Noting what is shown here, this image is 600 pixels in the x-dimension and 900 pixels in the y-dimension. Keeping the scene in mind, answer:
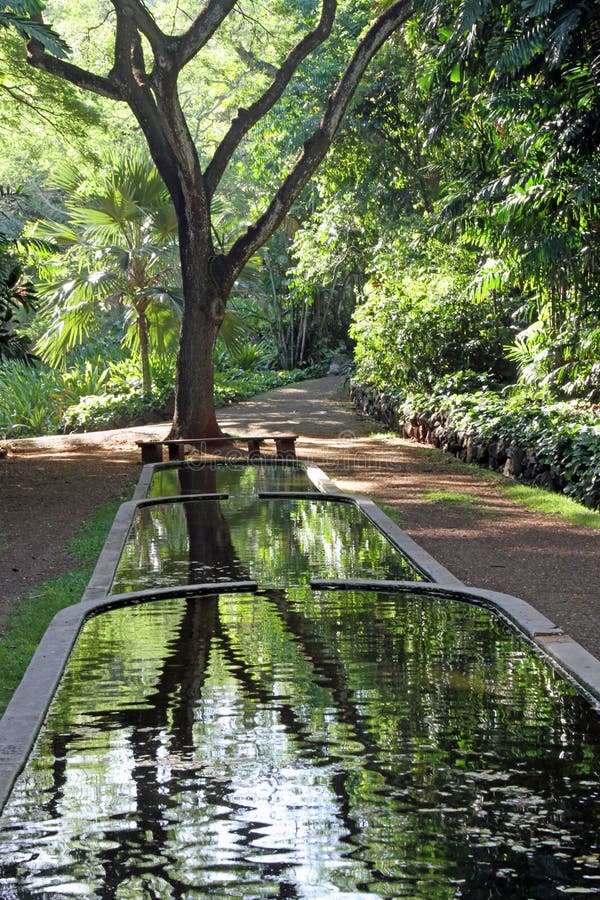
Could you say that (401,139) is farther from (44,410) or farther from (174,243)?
(44,410)

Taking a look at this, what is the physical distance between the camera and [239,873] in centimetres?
325

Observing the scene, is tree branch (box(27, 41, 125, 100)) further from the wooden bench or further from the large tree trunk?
the wooden bench

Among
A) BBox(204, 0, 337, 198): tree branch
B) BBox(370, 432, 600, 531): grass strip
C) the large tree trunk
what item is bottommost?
BBox(370, 432, 600, 531): grass strip

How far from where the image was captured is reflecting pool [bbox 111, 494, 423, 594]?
760 cm

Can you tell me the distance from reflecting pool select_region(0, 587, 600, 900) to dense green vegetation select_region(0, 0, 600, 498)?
572cm

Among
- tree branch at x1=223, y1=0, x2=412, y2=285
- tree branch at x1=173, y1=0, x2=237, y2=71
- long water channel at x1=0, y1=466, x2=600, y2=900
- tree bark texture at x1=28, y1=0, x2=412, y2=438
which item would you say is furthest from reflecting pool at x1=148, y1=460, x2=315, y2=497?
tree branch at x1=173, y1=0, x2=237, y2=71

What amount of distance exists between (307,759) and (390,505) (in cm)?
698

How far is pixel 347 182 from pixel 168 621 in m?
15.8

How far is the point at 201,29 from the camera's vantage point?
14648mm

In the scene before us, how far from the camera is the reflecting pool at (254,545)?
7.60 meters

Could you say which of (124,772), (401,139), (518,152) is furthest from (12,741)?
(401,139)

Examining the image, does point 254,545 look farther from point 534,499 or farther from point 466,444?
point 466,444

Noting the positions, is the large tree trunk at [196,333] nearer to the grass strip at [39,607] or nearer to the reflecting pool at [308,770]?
the grass strip at [39,607]

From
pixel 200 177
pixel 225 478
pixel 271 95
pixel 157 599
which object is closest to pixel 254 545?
pixel 157 599
